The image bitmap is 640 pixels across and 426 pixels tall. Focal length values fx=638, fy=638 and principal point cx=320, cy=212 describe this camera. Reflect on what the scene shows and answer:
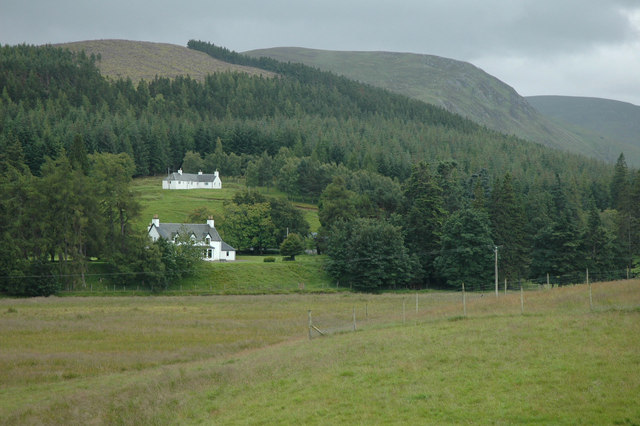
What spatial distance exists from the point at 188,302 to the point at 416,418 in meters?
49.2

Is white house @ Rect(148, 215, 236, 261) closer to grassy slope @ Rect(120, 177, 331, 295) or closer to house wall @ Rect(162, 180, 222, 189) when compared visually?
grassy slope @ Rect(120, 177, 331, 295)

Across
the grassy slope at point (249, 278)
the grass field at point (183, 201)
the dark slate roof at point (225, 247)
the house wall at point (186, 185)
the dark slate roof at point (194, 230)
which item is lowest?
the grassy slope at point (249, 278)

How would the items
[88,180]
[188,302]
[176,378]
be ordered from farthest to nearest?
[88,180], [188,302], [176,378]

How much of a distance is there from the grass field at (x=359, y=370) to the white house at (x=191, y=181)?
357 feet

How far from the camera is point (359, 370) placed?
74.6 feet

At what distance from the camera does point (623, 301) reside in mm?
31594

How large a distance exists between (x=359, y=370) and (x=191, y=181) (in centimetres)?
Answer: 13407

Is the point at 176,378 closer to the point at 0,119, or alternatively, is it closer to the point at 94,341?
the point at 94,341

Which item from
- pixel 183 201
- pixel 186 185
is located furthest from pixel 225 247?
pixel 186 185

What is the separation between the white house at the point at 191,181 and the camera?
149 metres

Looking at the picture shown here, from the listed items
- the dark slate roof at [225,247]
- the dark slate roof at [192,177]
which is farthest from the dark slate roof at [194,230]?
the dark slate roof at [192,177]

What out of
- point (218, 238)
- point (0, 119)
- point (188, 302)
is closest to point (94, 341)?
point (188, 302)

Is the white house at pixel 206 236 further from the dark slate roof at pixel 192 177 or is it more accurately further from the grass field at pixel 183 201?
the dark slate roof at pixel 192 177

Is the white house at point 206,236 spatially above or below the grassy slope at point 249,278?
above
